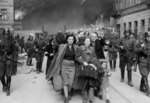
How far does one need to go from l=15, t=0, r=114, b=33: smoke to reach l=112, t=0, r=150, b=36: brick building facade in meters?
14.0

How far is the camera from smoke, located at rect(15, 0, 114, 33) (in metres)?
47.1

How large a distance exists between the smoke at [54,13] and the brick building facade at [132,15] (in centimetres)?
1399

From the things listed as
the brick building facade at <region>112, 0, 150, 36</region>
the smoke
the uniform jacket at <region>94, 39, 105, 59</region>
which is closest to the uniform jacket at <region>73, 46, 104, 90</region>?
the uniform jacket at <region>94, 39, 105, 59</region>

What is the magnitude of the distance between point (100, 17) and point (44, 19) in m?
29.5

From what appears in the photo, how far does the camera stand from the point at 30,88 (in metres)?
6.07

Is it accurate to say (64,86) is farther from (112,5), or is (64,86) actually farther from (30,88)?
(112,5)

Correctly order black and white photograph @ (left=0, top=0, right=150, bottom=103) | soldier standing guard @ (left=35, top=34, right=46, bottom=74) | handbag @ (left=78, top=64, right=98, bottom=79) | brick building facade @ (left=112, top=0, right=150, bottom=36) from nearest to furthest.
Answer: handbag @ (left=78, top=64, right=98, bottom=79) < black and white photograph @ (left=0, top=0, right=150, bottom=103) < soldier standing guard @ (left=35, top=34, right=46, bottom=74) < brick building facade @ (left=112, top=0, right=150, bottom=36)

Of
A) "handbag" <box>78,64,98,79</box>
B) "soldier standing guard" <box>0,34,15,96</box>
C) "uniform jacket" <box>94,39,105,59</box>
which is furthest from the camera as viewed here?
"uniform jacket" <box>94,39,105,59</box>

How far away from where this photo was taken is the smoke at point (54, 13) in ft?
154

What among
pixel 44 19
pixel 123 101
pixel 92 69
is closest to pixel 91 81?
pixel 92 69

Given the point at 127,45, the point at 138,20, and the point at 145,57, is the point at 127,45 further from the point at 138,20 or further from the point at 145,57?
the point at 138,20

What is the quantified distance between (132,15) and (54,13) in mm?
39014

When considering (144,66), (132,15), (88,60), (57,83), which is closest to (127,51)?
(144,66)

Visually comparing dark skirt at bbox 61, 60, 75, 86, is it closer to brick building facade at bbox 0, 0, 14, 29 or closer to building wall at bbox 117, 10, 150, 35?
building wall at bbox 117, 10, 150, 35
